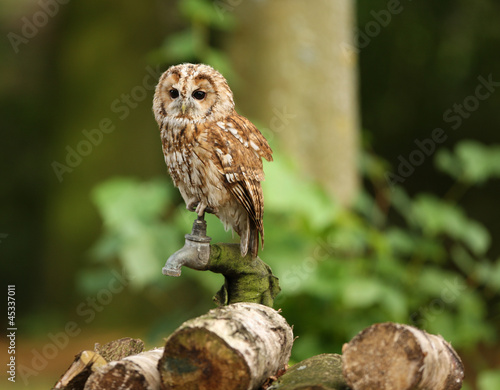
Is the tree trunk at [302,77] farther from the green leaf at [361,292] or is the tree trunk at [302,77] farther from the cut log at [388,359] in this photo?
the cut log at [388,359]

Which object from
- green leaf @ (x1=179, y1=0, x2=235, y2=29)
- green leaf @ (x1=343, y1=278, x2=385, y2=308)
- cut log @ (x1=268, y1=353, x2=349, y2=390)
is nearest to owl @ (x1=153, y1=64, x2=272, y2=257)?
cut log @ (x1=268, y1=353, x2=349, y2=390)

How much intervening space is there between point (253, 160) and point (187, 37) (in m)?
1.49

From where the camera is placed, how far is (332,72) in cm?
322

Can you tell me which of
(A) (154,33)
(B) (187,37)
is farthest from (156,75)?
(B) (187,37)

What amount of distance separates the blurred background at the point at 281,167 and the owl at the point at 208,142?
106 centimetres

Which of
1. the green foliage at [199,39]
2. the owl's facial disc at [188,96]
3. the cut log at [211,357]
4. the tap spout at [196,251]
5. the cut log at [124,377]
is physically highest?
the green foliage at [199,39]

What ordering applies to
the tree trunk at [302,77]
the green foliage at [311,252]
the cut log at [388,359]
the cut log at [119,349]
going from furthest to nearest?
the tree trunk at [302,77]
the green foliage at [311,252]
the cut log at [119,349]
the cut log at [388,359]

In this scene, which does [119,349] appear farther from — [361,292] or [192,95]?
[361,292]

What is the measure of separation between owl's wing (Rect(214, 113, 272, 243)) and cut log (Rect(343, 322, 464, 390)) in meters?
0.45

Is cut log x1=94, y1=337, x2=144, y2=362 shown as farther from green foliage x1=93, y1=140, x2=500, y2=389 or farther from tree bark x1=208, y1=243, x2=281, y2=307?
green foliage x1=93, y1=140, x2=500, y2=389

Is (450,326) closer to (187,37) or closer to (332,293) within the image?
→ (332,293)

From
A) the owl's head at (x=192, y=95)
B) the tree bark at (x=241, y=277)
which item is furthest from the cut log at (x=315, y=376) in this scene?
the owl's head at (x=192, y=95)

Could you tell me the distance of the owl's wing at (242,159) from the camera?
148cm

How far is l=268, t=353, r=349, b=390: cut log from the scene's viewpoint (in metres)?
1.27
